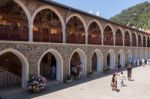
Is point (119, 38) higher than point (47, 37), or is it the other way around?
point (119, 38)

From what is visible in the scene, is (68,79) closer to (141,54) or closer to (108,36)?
(108,36)

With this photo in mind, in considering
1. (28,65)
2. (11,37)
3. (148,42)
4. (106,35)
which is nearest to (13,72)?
(28,65)

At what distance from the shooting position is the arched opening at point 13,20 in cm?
1725

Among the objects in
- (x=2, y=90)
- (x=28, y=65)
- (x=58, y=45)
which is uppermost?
(x=58, y=45)

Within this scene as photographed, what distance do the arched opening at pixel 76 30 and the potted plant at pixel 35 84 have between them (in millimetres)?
6687

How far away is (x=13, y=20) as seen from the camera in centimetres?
2048

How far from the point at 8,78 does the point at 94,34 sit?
11772mm

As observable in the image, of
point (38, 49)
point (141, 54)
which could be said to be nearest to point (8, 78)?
point (38, 49)

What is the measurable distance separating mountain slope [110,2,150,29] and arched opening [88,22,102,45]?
56.7 metres

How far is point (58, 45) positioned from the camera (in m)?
22.1

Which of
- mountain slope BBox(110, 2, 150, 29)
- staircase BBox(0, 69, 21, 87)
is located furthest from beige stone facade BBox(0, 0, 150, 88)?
mountain slope BBox(110, 2, 150, 29)

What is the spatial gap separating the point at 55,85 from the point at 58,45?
130 inches

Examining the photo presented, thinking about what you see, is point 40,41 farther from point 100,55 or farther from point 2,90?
point 100,55

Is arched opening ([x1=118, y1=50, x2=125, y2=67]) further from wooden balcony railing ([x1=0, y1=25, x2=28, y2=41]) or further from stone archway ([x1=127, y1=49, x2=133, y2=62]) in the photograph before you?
wooden balcony railing ([x1=0, y1=25, x2=28, y2=41])
